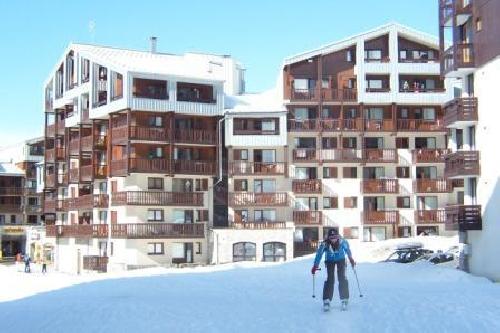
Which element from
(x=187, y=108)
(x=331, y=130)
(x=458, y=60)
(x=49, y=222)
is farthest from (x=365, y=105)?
(x=49, y=222)

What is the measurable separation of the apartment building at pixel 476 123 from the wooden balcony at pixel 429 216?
23.3 meters

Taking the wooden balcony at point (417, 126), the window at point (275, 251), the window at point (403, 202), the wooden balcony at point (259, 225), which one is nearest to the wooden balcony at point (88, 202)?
the wooden balcony at point (259, 225)

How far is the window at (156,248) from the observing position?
189ft

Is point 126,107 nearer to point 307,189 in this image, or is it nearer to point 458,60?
point 307,189

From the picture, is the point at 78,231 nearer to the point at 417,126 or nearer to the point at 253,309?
the point at 417,126

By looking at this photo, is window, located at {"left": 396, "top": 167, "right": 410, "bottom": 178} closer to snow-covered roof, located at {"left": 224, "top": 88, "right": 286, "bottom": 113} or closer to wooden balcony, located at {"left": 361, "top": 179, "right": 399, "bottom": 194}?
wooden balcony, located at {"left": 361, "top": 179, "right": 399, "bottom": 194}

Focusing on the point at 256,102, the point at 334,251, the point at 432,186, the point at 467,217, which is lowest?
the point at 334,251

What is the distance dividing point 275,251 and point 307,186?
600 cm

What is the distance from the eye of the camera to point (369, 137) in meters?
62.3

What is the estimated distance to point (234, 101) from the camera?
213ft

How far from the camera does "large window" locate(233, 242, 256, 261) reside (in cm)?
5838

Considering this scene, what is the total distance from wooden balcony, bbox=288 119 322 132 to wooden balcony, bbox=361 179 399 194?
19.3ft

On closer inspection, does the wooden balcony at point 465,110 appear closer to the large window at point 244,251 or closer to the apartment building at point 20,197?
the large window at point 244,251

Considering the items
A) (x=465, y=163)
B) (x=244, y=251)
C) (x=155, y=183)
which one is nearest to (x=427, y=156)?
(x=244, y=251)
